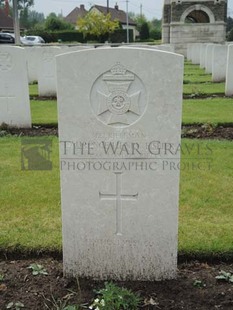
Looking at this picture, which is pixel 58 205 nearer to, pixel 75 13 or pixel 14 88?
pixel 14 88

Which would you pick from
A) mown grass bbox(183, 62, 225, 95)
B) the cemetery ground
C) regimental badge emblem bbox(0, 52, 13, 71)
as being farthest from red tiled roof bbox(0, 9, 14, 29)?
the cemetery ground

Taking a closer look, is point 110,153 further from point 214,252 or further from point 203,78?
point 203,78

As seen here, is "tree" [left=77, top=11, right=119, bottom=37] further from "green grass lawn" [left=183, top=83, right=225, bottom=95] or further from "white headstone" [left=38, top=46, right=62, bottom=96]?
"white headstone" [left=38, top=46, right=62, bottom=96]

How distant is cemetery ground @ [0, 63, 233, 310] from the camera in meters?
2.71

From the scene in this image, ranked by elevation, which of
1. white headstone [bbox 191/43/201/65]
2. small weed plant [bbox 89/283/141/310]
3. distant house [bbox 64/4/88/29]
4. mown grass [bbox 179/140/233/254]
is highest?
distant house [bbox 64/4/88/29]

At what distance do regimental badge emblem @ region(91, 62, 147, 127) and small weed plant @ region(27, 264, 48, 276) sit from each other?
47.9 inches

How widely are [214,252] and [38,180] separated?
2383 mm

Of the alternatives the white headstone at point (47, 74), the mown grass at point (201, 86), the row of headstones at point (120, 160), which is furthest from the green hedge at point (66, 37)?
the row of headstones at point (120, 160)

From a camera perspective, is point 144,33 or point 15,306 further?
point 144,33

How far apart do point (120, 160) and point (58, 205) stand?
1.62 m

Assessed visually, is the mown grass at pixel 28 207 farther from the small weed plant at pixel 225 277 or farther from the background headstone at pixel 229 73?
the background headstone at pixel 229 73

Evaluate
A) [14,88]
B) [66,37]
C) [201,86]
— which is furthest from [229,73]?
[66,37]

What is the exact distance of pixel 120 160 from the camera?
2697 mm

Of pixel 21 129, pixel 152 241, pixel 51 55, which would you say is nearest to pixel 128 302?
pixel 152 241
